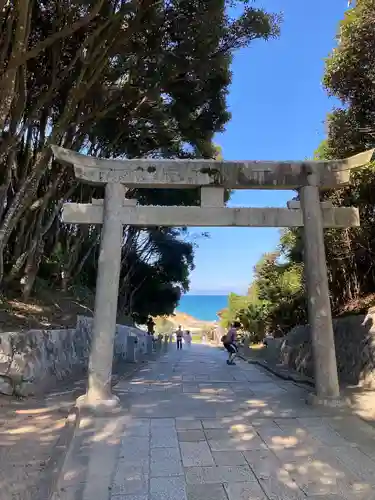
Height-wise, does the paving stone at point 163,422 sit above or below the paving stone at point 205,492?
above

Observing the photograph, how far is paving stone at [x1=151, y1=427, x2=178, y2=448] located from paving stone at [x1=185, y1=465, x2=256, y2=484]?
0.63 meters

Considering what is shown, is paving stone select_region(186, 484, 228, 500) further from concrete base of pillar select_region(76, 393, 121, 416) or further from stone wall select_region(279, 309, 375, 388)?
stone wall select_region(279, 309, 375, 388)

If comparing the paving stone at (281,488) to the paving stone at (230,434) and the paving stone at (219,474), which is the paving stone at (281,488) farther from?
the paving stone at (230,434)

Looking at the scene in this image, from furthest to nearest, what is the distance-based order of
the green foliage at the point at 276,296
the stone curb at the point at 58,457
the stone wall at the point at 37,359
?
the green foliage at the point at 276,296, the stone wall at the point at 37,359, the stone curb at the point at 58,457

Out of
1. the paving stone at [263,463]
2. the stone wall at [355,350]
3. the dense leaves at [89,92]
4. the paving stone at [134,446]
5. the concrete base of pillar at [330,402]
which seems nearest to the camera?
the paving stone at [263,463]

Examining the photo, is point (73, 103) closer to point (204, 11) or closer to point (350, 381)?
point (204, 11)

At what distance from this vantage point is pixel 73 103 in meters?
8.46

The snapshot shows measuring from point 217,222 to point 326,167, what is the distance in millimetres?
2040

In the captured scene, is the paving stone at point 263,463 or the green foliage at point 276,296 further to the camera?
the green foliage at point 276,296

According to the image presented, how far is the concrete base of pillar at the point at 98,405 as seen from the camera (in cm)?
544

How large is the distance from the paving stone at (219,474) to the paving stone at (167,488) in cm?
11

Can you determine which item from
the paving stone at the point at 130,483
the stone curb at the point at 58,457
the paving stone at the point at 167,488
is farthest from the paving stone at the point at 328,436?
the stone curb at the point at 58,457

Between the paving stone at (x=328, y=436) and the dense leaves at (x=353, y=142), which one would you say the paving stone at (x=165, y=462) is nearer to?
the paving stone at (x=328, y=436)

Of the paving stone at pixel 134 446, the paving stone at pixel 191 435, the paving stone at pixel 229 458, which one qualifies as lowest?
the paving stone at pixel 229 458
